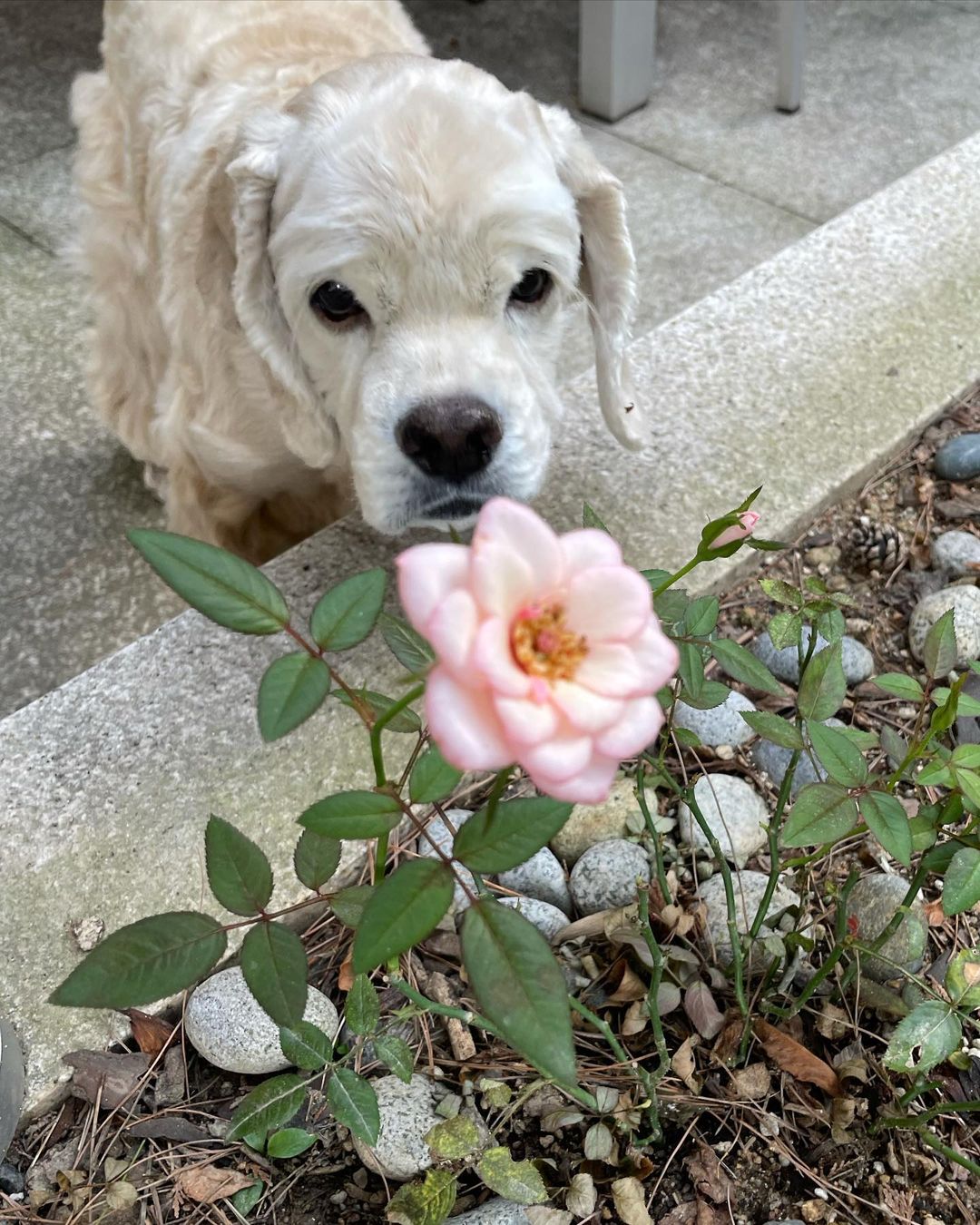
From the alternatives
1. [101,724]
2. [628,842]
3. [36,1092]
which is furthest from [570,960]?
[101,724]

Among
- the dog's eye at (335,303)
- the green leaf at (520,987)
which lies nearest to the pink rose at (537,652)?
the green leaf at (520,987)

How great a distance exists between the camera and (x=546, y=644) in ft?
1.77

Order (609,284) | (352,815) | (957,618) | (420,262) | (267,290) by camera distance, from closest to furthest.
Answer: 1. (352,815)
2. (420,262)
3. (957,618)
4. (267,290)
5. (609,284)

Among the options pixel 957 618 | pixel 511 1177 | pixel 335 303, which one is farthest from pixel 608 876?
pixel 335 303

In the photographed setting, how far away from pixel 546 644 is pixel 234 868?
1.35ft

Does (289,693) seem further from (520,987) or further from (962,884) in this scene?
(962,884)

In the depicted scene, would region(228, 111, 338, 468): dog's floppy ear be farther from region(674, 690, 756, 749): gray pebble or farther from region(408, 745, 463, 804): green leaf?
region(408, 745, 463, 804): green leaf

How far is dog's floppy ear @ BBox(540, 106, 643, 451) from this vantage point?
1920mm

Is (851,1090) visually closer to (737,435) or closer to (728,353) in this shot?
(737,435)

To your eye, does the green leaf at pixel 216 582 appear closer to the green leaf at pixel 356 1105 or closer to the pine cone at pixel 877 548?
the green leaf at pixel 356 1105

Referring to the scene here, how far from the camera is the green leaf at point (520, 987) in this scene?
63 centimetres

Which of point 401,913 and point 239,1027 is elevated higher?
point 401,913

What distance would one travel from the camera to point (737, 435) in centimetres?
210

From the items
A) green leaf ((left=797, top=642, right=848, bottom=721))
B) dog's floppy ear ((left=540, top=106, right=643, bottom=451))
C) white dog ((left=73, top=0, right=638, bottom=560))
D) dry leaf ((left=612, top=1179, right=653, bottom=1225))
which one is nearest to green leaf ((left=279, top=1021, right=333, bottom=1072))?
dry leaf ((left=612, top=1179, right=653, bottom=1225))
